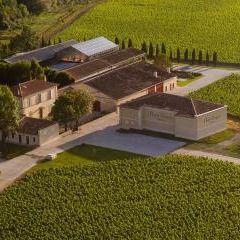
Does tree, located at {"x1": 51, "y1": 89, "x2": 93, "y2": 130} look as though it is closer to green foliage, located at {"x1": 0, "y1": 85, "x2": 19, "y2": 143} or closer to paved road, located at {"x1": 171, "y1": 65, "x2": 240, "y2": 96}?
green foliage, located at {"x1": 0, "y1": 85, "x2": 19, "y2": 143}

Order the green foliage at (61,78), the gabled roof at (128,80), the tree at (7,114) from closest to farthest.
A: the tree at (7,114), the gabled roof at (128,80), the green foliage at (61,78)

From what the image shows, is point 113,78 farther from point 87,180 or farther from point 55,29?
point 55,29

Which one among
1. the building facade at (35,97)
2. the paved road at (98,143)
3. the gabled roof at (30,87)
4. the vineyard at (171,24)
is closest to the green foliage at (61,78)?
the building facade at (35,97)

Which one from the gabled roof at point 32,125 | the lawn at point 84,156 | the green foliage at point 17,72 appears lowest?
the lawn at point 84,156

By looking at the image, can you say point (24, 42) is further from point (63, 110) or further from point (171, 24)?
point (63, 110)

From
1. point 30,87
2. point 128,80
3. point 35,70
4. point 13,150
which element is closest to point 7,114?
point 13,150

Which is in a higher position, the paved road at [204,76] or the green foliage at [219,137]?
the green foliage at [219,137]

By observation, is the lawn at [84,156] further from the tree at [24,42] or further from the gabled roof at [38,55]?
the tree at [24,42]
